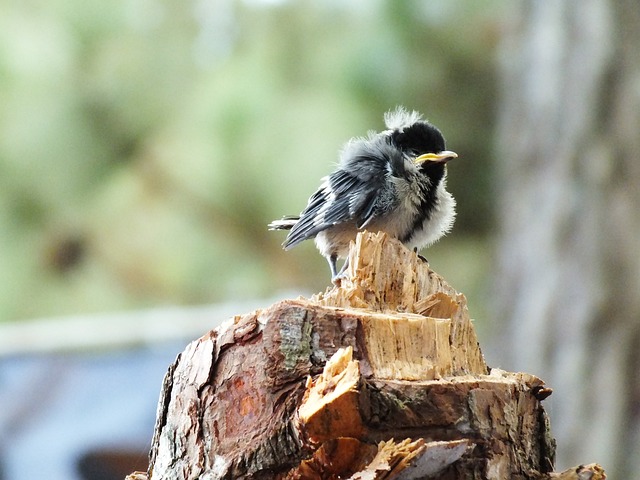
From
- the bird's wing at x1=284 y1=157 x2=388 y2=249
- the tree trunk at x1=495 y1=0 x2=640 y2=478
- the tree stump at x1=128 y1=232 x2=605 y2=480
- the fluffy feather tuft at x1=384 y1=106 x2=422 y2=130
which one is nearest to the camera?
the tree stump at x1=128 y1=232 x2=605 y2=480

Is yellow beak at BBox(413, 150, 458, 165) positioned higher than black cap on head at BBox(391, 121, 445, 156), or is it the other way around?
black cap on head at BBox(391, 121, 445, 156)

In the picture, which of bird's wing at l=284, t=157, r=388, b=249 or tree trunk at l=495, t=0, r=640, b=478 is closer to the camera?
bird's wing at l=284, t=157, r=388, b=249

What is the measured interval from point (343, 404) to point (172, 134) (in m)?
2.10

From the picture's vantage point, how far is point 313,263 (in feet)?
9.07

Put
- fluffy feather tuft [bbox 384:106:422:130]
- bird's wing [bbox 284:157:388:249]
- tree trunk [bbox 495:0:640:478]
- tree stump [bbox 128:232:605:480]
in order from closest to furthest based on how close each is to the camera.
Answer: tree stump [bbox 128:232:605:480] < bird's wing [bbox 284:157:388:249] < fluffy feather tuft [bbox 384:106:422:130] < tree trunk [bbox 495:0:640:478]

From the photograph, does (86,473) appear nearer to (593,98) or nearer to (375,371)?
(375,371)

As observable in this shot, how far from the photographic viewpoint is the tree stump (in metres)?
0.88

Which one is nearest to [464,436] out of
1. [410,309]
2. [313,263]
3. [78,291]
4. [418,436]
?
[418,436]

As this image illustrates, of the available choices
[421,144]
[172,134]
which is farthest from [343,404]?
[172,134]

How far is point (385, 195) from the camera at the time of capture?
1.45m

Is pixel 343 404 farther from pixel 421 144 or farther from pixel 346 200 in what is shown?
pixel 421 144

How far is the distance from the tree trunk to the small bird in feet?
4.58

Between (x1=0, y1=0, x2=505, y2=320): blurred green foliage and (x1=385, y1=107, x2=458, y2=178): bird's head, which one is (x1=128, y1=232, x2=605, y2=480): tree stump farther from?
(x1=0, y1=0, x2=505, y2=320): blurred green foliage

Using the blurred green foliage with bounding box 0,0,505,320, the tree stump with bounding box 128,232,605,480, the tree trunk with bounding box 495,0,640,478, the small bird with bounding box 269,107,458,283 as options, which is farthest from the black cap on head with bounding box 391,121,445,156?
the tree trunk with bounding box 495,0,640,478
